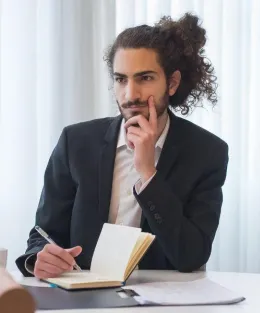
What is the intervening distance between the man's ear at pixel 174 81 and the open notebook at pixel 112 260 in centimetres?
54

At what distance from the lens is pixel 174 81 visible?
1770 mm

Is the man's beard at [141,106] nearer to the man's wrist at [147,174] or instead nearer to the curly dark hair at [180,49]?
the curly dark hair at [180,49]

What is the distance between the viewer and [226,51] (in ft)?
8.33

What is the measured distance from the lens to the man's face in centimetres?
162

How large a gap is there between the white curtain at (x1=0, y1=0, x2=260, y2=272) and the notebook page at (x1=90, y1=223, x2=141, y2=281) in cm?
105

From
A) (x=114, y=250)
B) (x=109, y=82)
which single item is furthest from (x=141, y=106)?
(x=109, y=82)

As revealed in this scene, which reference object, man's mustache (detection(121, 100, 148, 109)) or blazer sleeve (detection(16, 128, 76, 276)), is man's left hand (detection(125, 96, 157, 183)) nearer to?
man's mustache (detection(121, 100, 148, 109))

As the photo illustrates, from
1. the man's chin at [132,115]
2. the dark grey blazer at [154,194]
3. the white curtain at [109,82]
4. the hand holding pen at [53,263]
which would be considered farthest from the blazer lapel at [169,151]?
the white curtain at [109,82]

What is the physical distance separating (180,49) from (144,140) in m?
0.35

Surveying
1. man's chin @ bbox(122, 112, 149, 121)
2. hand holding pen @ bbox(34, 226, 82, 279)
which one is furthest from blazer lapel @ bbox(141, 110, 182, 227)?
hand holding pen @ bbox(34, 226, 82, 279)

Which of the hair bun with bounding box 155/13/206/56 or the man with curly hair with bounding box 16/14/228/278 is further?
the hair bun with bounding box 155/13/206/56

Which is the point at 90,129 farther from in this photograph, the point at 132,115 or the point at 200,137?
the point at 200,137

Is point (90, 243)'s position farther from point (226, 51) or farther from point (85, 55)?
point (226, 51)

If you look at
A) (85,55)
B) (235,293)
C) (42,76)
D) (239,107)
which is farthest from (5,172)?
(235,293)
